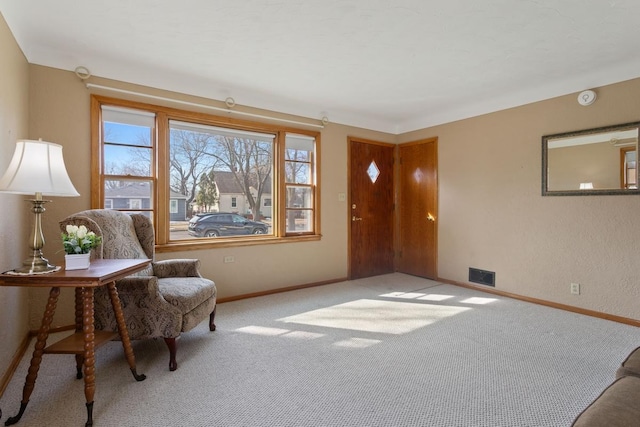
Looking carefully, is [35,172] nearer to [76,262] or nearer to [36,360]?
[76,262]

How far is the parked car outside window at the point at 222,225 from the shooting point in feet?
12.1

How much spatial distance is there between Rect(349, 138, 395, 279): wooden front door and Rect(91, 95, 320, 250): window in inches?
27.3

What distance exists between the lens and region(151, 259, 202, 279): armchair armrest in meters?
2.79

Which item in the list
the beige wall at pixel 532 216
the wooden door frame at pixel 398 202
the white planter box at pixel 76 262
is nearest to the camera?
the white planter box at pixel 76 262

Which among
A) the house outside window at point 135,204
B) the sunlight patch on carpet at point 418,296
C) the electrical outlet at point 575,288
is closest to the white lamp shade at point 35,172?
the house outside window at point 135,204

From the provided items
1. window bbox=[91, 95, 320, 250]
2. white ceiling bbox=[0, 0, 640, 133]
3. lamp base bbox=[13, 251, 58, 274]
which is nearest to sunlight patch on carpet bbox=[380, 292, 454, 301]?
window bbox=[91, 95, 320, 250]

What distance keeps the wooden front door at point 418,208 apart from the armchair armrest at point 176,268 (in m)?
3.35

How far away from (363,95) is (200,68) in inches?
72.5

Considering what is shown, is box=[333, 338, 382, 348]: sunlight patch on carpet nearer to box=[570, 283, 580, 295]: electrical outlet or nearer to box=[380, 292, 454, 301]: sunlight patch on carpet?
box=[380, 292, 454, 301]: sunlight patch on carpet

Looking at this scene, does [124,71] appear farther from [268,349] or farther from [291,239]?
[268,349]

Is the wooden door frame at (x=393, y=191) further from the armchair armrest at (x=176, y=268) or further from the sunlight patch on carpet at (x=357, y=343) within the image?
the armchair armrest at (x=176, y=268)

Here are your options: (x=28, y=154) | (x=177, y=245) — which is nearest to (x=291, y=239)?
(x=177, y=245)

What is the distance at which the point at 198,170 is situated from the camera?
3.69 meters

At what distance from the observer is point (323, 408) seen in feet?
5.93
